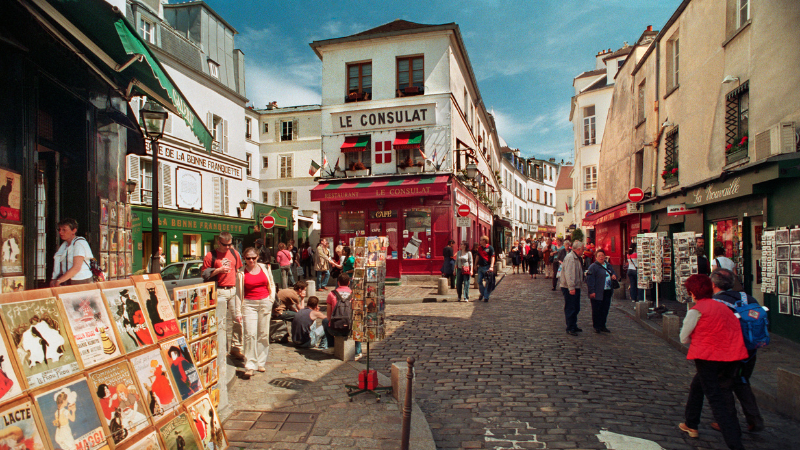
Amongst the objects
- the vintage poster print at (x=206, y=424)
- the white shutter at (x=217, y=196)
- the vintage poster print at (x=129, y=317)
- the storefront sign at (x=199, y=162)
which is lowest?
the vintage poster print at (x=206, y=424)

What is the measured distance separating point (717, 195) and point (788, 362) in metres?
5.19

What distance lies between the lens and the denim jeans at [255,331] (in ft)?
20.4

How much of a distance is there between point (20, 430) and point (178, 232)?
1991cm

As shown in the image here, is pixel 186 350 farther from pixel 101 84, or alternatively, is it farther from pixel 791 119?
pixel 791 119

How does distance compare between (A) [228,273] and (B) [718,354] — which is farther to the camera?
(A) [228,273]

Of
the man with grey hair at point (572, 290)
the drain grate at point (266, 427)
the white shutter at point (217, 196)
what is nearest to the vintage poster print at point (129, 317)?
the drain grate at point (266, 427)

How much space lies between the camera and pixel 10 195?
15.2 ft

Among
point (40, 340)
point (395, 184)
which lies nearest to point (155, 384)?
point (40, 340)

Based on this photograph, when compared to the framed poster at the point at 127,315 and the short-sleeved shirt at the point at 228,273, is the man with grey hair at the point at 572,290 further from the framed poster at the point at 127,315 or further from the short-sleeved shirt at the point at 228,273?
the framed poster at the point at 127,315

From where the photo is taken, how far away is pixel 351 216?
20656 millimetres

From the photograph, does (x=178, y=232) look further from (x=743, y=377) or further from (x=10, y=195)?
(x=743, y=377)

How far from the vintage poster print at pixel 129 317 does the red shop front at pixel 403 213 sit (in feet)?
53.6

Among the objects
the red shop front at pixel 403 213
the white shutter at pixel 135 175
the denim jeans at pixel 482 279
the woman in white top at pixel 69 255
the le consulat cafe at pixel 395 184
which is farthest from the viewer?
the le consulat cafe at pixel 395 184

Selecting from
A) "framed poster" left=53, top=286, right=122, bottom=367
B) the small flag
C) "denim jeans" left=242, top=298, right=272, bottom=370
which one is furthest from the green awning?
the small flag
